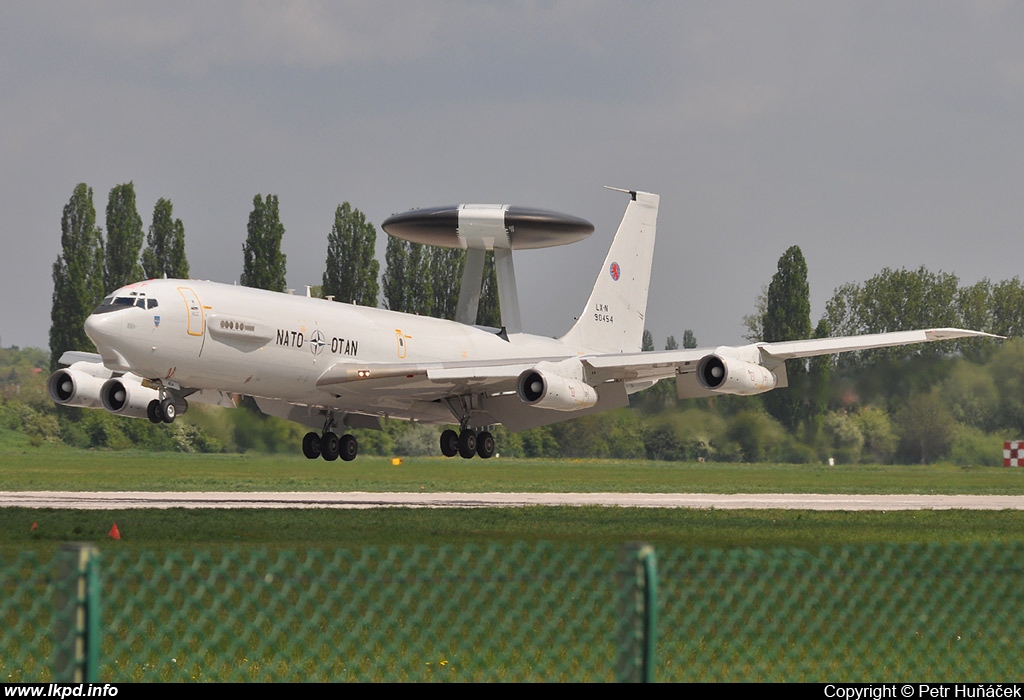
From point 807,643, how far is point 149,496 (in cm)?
2843

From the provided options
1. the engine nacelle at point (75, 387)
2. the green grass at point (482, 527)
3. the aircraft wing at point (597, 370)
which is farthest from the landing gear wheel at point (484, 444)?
the engine nacelle at point (75, 387)

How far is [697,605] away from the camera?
1418 cm

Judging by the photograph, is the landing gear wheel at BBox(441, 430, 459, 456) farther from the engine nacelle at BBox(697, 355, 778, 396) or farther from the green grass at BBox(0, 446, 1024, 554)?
A: the engine nacelle at BBox(697, 355, 778, 396)

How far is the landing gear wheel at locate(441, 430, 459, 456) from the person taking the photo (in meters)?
44.2

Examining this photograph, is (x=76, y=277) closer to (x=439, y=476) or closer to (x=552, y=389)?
(x=439, y=476)

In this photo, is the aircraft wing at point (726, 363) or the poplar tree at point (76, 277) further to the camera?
the poplar tree at point (76, 277)

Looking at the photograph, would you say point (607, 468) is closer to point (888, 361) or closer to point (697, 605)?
point (888, 361)

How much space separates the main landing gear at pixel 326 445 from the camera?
143 feet

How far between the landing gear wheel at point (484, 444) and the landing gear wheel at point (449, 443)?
739 millimetres

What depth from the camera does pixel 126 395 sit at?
129ft

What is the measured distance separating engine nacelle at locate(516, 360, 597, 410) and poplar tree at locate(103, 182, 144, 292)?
46.8m

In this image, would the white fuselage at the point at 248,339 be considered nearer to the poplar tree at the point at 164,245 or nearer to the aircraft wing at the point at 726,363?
the aircraft wing at the point at 726,363

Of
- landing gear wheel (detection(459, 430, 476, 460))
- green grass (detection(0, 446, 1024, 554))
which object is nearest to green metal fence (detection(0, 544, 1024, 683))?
green grass (detection(0, 446, 1024, 554))
